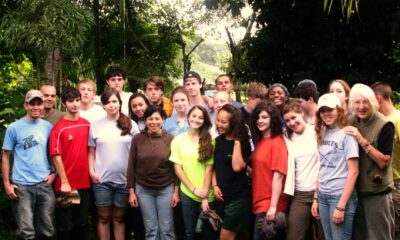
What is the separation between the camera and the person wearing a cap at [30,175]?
15.5ft

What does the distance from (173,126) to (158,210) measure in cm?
95

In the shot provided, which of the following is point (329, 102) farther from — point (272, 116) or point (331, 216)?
point (331, 216)

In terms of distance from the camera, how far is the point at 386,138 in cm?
391

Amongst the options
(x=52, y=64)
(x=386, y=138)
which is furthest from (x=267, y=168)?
(x=52, y=64)

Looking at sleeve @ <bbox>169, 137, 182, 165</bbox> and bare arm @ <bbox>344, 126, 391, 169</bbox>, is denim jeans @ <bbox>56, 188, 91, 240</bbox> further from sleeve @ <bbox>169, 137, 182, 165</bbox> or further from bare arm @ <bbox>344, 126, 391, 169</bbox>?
bare arm @ <bbox>344, 126, 391, 169</bbox>

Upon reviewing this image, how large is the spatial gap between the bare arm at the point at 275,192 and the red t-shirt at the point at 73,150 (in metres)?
2.00

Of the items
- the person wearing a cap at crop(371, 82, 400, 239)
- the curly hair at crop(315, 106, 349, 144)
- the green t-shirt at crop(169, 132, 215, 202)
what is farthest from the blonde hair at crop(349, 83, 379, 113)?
the green t-shirt at crop(169, 132, 215, 202)

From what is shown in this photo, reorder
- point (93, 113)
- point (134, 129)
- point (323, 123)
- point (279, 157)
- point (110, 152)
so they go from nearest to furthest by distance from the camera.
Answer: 1. point (323, 123)
2. point (279, 157)
3. point (110, 152)
4. point (134, 129)
5. point (93, 113)

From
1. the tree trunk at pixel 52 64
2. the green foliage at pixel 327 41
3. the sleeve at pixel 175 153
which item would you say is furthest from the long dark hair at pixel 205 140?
the green foliage at pixel 327 41

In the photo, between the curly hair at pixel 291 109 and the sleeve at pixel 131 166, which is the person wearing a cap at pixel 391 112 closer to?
the curly hair at pixel 291 109

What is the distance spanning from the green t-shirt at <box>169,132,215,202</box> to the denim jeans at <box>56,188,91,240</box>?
1.11m

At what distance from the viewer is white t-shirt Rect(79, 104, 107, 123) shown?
5234mm

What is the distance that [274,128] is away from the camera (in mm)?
4426

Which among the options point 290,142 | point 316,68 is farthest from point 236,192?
point 316,68
